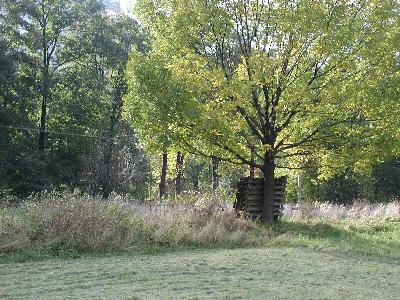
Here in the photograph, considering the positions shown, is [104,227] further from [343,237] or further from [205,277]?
[343,237]

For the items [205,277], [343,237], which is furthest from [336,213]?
[205,277]

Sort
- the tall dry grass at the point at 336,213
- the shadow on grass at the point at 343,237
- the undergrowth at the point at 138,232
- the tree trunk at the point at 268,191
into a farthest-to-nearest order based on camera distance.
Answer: the tall dry grass at the point at 336,213 → the tree trunk at the point at 268,191 → the shadow on grass at the point at 343,237 → the undergrowth at the point at 138,232

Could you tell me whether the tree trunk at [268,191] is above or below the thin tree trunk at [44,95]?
below

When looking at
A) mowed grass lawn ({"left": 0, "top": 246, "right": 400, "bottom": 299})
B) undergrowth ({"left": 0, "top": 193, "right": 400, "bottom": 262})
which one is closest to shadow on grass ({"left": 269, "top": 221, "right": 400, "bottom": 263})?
undergrowth ({"left": 0, "top": 193, "right": 400, "bottom": 262})

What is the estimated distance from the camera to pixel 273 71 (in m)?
14.4

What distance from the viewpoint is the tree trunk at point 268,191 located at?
646 inches

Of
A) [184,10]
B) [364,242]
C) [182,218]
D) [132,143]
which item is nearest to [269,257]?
[182,218]

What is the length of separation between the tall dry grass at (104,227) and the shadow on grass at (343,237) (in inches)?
40.4

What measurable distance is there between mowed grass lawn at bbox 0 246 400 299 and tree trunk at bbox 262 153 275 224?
16.4ft

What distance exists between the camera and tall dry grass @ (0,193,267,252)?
36.4 feet

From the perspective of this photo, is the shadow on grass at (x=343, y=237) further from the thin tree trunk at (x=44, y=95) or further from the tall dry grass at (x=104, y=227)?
the thin tree trunk at (x=44, y=95)

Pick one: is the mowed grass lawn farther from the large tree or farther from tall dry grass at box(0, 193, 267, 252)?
the large tree

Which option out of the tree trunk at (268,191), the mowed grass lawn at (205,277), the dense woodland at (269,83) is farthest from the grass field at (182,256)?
the dense woodland at (269,83)

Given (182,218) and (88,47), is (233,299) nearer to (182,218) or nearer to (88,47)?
(182,218)
